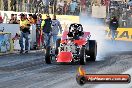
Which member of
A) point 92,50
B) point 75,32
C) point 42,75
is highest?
point 75,32

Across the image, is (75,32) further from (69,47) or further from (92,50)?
(92,50)

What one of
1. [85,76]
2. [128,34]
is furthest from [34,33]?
[85,76]

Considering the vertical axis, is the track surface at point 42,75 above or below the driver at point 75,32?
below

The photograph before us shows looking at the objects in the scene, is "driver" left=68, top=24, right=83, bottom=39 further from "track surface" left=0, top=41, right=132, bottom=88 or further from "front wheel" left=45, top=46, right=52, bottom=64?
"track surface" left=0, top=41, right=132, bottom=88

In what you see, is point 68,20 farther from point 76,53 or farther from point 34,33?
point 76,53

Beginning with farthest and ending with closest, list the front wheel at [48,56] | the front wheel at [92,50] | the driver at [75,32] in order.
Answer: the front wheel at [92,50]
the driver at [75,32]
the front wheel at [48,56]

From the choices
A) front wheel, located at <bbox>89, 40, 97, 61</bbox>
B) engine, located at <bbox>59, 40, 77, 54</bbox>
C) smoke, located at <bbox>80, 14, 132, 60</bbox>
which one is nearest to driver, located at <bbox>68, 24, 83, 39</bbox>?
engine, located at <bbox>59, 40, 77, 54</bbox>

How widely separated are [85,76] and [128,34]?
1025 inches

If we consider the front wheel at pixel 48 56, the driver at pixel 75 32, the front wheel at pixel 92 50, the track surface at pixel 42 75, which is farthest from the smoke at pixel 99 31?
the track surface at pixel 42 75

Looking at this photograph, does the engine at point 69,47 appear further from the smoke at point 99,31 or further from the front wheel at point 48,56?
the smoke at point 99,31

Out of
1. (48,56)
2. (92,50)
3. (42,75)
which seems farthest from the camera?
(92,50)

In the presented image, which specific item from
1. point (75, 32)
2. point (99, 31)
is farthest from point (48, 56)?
point (99, 31)

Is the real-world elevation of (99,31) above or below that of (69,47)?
below

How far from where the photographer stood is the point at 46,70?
1226 cm
